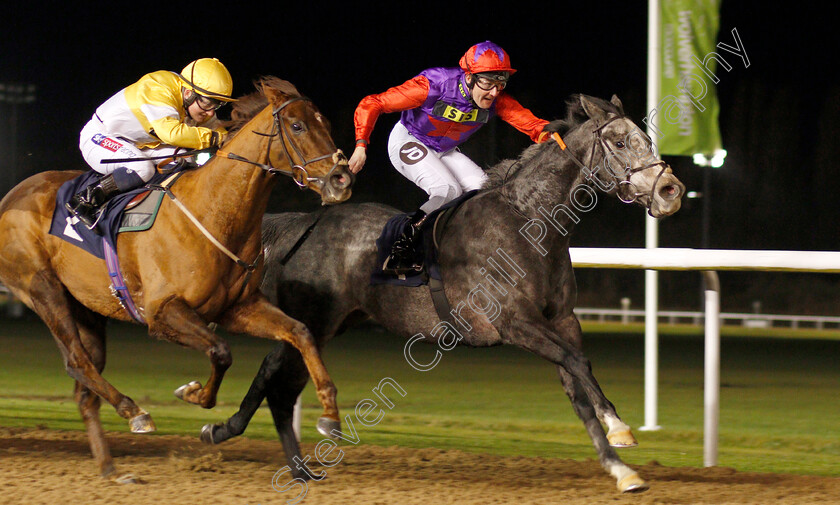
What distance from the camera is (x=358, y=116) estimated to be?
4660mm

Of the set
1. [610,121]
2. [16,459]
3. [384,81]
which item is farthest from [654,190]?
[384,81]

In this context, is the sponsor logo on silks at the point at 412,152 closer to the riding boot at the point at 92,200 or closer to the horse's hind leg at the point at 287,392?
the horse's hind leg at the point at 287,392

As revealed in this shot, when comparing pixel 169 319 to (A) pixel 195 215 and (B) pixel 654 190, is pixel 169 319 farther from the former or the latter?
(B) pixel 654 190

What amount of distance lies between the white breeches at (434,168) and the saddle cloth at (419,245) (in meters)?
0.11

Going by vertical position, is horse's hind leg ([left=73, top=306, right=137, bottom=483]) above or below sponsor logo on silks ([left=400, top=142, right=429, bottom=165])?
below

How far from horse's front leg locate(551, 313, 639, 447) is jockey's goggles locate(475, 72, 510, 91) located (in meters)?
1.15

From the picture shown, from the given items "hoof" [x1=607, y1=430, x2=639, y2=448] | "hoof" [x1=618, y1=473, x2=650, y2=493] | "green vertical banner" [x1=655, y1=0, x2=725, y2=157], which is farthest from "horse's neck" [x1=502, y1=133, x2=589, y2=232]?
"green vertical banner" [x1=655, y1=0, x2=725, y2=157]

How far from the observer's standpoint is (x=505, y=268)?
4.36 meters

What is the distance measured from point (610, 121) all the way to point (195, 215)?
6.08 ft

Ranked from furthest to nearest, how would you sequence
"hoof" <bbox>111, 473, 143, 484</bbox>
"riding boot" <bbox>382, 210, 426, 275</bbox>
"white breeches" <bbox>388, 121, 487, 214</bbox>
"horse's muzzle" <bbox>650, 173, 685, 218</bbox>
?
"white breeches" <bbox>388, 121, 487, 214</bbox>, "riding boot" <bbox>382, 210, 426, 275</bbox>, "hoof" <bbox>111, 473, 143, 484</bbox>, "horse's muzzle" <bbox>650, 173, 685, 218</bbox>

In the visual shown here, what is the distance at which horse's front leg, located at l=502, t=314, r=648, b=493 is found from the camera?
3.99 meters

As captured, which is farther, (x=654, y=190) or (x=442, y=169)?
(x=442, y=169)

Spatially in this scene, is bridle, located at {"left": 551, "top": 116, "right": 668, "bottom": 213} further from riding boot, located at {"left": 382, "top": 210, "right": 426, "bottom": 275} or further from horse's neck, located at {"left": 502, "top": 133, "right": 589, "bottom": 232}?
riding boot, located at {"left": 382, "top": 210, "right": 426, "bottom": 275}

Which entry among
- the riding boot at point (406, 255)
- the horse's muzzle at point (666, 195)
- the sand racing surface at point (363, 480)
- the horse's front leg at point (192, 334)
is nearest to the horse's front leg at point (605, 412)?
the sand racing surface at point (363, 480)
